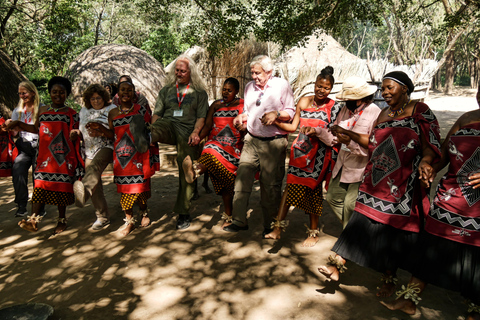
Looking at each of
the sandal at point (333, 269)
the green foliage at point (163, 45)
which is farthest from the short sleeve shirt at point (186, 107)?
the green foliage at point (163, 45)

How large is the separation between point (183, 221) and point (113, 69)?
8.29m

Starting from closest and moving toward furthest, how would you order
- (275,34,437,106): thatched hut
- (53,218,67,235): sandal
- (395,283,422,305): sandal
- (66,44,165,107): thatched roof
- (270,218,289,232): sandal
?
(395,283,422,305): sandal → (270,218,289,232): sandal → (53,218,67,235): sandal → (275,34,437,106): thatched hut → (66,44,165,107): thatched roof

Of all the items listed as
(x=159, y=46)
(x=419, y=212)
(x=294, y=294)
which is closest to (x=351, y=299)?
(x=294, y=294)

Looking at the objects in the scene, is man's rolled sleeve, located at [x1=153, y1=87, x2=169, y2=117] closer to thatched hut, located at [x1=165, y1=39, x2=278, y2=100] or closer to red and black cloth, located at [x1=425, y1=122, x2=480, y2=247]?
red and black cloth, located at [x1=425, y1=122, x2=480, y2=247]

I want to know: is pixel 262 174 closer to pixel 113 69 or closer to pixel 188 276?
pixel 188 276

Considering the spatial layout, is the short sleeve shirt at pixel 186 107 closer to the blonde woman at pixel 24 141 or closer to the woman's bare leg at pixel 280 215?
the woman's bare leg at pixel 280 215

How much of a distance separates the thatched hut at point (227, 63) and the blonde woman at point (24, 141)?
8561 mm

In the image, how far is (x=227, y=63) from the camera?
42.9 ft

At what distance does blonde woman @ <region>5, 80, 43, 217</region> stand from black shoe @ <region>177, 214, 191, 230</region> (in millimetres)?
2212

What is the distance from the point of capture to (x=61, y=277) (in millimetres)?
3576

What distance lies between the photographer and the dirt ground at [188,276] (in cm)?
295

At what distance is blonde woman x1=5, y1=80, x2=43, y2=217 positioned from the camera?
15.8 feet

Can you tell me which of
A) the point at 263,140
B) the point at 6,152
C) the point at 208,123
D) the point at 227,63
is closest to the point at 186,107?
the point at 208,123

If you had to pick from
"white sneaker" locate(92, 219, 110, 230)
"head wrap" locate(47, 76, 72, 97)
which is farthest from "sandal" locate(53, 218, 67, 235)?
"head wrap" locate(47, 76, 72, 97)
